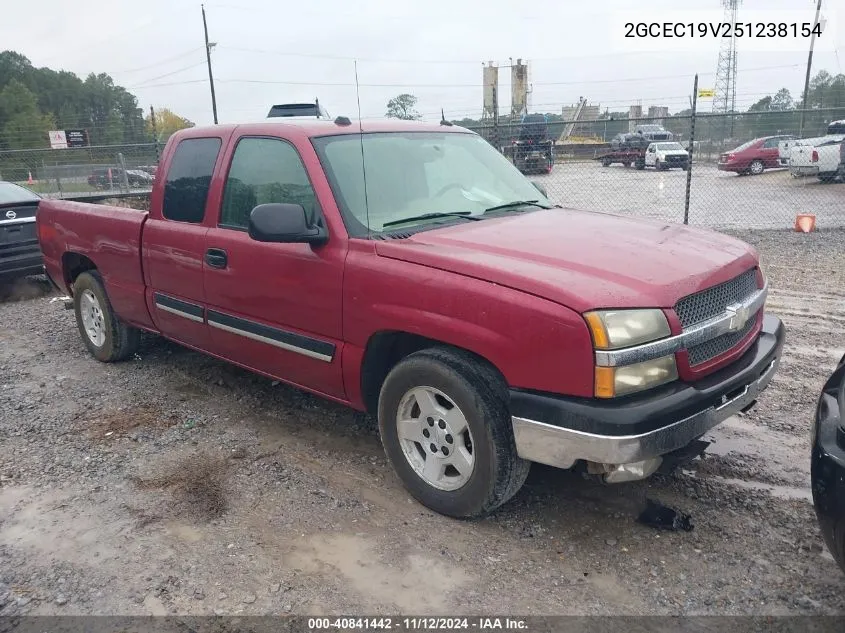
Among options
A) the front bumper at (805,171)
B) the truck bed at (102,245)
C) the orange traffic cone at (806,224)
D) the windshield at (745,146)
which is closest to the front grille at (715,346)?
the truck bed at (102,245)

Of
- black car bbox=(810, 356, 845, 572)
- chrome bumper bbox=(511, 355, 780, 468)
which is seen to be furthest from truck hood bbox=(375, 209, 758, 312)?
black car bbox=(810, 356, 845, 572)

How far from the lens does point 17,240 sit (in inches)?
327

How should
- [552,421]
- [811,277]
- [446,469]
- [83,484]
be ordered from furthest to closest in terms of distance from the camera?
1. [811,277]
2. [83,484]
3. [446,469]
4. [552,421]

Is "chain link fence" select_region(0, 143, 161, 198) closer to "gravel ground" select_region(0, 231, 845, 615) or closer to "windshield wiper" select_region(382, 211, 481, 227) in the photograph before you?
"gravel ground" select_region(0, 231, 845, 615)

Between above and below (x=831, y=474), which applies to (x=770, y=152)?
below

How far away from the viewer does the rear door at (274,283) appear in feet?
11.8

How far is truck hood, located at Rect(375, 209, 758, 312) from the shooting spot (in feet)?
9.11

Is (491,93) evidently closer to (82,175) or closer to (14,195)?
(14,195)

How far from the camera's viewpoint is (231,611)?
2744 millimetres

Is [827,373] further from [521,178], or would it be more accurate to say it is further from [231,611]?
[231,611]

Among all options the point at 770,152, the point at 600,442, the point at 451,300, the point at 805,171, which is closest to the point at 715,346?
the point at 600,442

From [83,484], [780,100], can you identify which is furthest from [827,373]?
[780,100]

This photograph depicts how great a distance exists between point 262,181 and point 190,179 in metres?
0.79

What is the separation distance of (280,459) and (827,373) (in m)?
3.88
